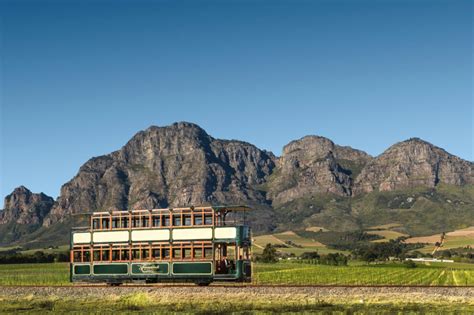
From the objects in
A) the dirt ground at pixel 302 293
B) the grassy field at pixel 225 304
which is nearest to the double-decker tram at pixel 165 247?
the dirt ground at pixel 302 293

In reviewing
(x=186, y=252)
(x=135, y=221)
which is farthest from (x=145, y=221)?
(x=186, y=252)

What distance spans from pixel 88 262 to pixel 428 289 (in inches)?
1128

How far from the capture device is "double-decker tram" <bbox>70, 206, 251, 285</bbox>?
53562 millimetres

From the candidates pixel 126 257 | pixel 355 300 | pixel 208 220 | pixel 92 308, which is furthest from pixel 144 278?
pixel 355 300

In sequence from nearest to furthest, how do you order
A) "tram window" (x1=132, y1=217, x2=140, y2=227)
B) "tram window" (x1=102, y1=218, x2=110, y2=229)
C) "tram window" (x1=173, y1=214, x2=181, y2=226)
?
1. "tram window" (x1=173, y1=214, x2=181, y2=226)
2. "tram window" (x1=132, y1=217, x2=140, y2=227)
3. "tram window" (x1=102, y1=218, x2=110, y2=229)

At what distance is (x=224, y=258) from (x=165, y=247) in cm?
505

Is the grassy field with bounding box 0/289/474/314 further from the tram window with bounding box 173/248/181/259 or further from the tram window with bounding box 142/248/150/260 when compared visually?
the tram window with bounding box 173/248/181/259

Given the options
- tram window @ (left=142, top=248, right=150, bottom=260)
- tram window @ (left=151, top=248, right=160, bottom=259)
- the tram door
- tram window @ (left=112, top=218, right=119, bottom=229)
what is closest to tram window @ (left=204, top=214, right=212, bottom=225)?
the tram door

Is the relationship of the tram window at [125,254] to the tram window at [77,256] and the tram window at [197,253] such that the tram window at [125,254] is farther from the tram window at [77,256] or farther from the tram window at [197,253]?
the tram window at [197,253]

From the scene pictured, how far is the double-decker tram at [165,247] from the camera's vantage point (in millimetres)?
53562

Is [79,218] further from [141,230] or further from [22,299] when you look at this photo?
[22,299]

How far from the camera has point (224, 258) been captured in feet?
178

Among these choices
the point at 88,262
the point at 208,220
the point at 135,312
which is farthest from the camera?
the point at 88,262

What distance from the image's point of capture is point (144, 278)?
55.8 metres
